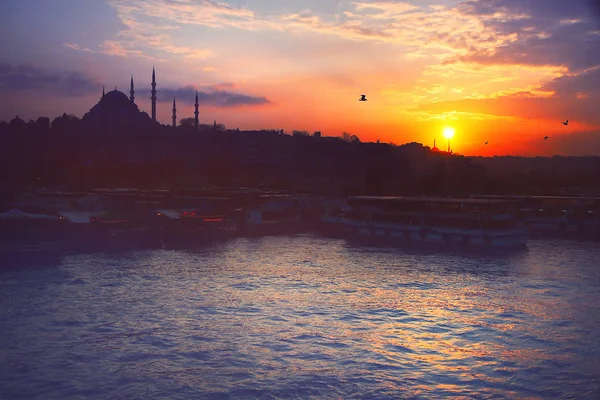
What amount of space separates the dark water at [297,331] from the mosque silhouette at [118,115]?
185 feet

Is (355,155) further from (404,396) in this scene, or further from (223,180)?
(404,396)

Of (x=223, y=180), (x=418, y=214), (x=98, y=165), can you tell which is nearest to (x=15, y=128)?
(x=98, y=165)

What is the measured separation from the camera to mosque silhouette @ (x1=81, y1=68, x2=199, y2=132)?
231ft

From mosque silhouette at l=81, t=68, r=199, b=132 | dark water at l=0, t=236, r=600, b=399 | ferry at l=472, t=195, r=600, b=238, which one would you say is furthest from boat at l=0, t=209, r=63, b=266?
mosque silhouette at l=81, t=68, r=199, b=132

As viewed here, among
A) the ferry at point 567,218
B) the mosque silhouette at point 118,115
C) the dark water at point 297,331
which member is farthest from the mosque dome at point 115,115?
the dark water at point 297,331

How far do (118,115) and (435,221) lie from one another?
5805 cm

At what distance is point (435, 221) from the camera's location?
965 inches

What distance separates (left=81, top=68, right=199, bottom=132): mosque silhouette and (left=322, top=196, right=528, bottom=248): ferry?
48603 millimetres

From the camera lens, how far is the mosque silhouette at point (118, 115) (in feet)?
231

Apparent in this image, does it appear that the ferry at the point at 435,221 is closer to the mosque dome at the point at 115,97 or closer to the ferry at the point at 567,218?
the ferry at the point at 567,218

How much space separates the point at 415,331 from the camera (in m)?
10.1

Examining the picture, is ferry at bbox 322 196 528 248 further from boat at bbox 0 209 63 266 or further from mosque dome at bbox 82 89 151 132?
mosque dome at bbox 82 89 151 132

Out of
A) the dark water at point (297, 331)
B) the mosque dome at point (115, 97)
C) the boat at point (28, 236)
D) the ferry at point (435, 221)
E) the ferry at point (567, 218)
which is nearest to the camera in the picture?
the dark water at point (297, 331)

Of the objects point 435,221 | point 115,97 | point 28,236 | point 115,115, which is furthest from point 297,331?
point 115,97
